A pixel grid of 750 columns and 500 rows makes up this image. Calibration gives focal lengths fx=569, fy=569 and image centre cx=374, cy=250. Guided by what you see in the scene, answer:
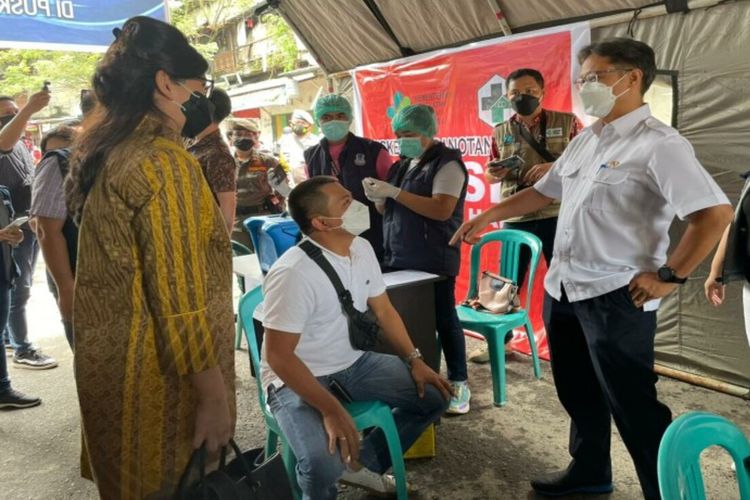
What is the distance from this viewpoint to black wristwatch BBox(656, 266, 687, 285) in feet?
5.21

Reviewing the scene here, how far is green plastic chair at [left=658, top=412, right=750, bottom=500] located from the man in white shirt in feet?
2.01

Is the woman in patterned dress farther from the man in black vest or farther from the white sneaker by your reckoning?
the man in black vest

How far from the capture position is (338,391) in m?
1.95

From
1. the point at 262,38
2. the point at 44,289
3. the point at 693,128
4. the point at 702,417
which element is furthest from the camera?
the point at 262,38

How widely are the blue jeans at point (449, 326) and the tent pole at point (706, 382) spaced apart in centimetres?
110

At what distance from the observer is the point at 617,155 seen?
1707 millimetres

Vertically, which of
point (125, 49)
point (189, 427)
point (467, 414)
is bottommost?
point (467, 414)

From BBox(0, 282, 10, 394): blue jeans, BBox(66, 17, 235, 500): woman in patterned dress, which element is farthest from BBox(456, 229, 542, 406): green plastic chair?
BBox(0, 282, 10, 394): blue jeans

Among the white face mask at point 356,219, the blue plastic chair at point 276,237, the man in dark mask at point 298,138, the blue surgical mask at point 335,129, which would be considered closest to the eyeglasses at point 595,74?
the white face mask at point 356,219

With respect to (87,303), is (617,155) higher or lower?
higher

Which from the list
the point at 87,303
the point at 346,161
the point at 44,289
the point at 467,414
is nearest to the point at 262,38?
the point at 44,289

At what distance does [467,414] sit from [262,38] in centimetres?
1294

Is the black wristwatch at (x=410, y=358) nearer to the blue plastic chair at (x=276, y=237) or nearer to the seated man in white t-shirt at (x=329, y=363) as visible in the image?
the seated man in white t-shirt at (x=329, y=363)

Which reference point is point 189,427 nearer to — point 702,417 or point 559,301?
point 702,417
